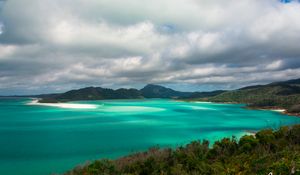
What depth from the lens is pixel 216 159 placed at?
2245 centimetres

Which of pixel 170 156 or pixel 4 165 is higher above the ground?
pixel 170 156

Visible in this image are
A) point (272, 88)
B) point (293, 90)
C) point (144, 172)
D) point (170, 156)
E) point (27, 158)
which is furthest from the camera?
point (272, 88)

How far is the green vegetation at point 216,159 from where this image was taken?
17.1 metres

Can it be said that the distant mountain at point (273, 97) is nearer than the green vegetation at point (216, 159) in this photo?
No

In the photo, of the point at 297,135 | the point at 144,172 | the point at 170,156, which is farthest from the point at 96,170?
the point at 297,135

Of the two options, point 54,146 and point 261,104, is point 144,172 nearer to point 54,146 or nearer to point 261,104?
point 54,146

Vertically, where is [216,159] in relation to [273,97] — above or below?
below

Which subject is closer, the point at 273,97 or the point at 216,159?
the point at 216,159

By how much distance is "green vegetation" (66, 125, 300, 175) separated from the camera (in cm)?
1711

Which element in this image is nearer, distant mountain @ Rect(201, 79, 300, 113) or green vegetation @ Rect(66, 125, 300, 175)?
green vegetation @ Rect(66, 125, 300, 175)

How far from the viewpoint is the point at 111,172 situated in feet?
61.6

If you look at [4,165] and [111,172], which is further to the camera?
[4,165]

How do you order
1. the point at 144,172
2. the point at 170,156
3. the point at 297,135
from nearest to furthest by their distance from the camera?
the point at 144,172 < the point at 170,156 < the point at 297,135

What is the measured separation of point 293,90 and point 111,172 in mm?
189148
